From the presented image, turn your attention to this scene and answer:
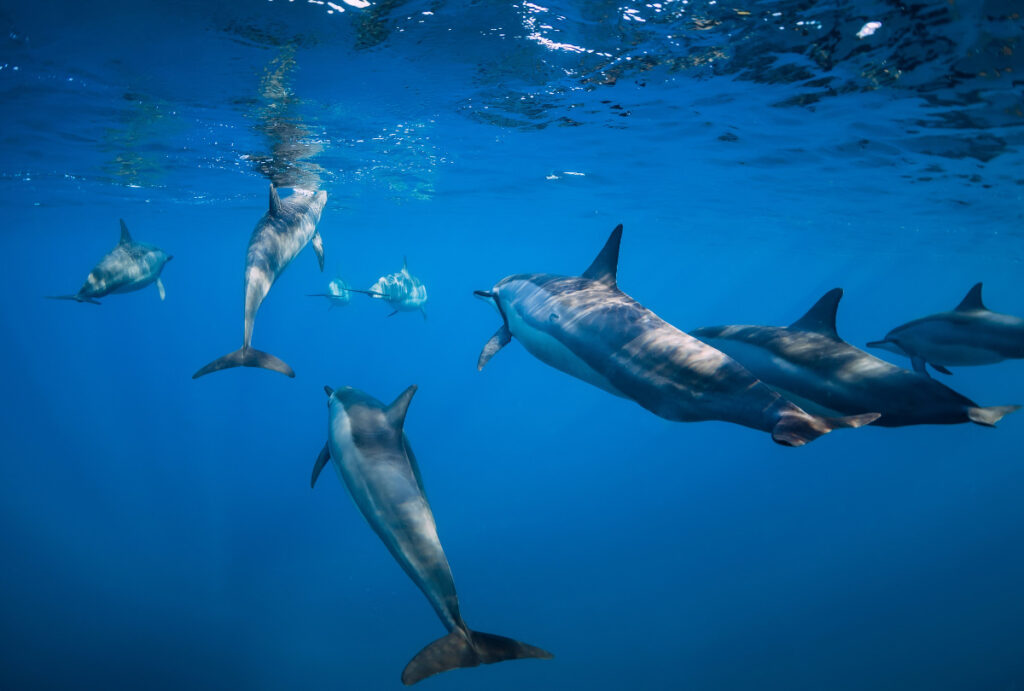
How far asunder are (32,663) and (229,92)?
13755 millimetres

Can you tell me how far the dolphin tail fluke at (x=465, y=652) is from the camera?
3.51 metres

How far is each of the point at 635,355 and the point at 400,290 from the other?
11.2 meters

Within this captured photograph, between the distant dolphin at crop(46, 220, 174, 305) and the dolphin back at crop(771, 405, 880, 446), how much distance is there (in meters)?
8.95

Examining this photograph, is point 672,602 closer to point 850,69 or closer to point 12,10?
point 850,69

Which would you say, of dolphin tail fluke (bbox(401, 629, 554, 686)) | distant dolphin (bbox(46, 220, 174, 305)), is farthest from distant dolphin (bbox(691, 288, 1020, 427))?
distant dolphin (bbox(46, 220, 174, 305))

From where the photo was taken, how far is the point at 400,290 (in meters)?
14.3

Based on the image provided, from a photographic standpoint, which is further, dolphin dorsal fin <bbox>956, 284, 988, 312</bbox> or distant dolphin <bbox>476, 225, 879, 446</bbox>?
dolphin dorsal fin <bbox>956, 284, 988, 312</bbox>

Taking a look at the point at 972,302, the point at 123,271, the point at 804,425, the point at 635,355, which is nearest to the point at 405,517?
the point at 635,355

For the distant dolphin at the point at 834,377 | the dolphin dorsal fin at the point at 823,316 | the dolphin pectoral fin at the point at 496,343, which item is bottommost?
the dolphin pectoral fin at the point at 496,343

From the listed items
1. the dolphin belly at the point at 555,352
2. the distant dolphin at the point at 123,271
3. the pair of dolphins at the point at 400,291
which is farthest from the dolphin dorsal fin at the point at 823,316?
the pair of dolphins at the point at 400,291

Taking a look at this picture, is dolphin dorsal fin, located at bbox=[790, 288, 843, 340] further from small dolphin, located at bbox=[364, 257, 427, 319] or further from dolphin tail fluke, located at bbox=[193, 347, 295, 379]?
small dolphin, located at bbox=[364, 257, 427, 319]

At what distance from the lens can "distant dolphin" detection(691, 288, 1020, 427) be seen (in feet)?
13.1

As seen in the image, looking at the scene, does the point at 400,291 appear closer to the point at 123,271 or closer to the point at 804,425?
the point at 123,271

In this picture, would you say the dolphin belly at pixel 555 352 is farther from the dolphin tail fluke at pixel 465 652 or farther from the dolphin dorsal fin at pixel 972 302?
the dolphin dorsal fin at pixel 972 302
